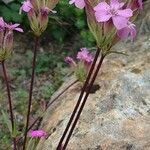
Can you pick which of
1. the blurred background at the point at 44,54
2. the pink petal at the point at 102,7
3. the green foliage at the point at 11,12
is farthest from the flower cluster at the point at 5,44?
the green foliage at the point at 11,12

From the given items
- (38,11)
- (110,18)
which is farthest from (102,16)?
(38,11)

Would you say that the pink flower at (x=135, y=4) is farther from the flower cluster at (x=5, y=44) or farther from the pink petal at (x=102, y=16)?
the flower cluster at (x=5, y=44)

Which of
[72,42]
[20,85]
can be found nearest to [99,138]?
[20,85]

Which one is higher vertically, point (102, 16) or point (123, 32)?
point (102, 16)

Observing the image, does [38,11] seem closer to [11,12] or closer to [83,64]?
[83,64]

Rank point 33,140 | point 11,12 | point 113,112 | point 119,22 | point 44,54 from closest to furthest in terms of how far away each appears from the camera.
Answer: point 119,22 → point 33,140 → point 113,112 → point 11,12 → point 44,54

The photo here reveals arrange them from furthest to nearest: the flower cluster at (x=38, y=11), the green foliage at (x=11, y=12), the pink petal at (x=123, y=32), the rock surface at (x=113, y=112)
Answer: the green foliage at (x=11, y=12) → the rock surface at (x=113, y=112) → the flower cluster at (x=38, y=11) → the pink petal at (x=123, y=32)
